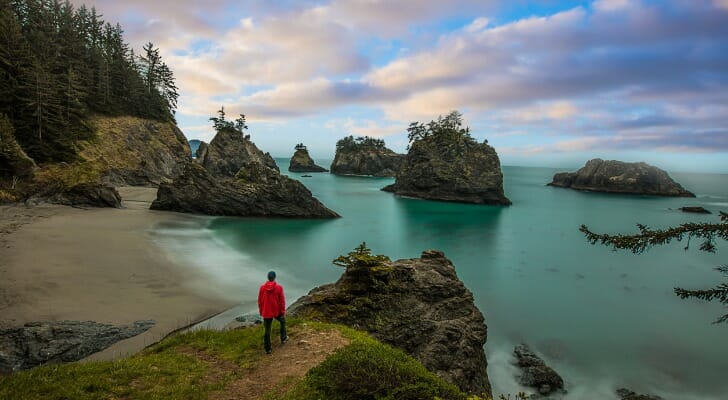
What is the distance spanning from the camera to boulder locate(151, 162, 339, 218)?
4612 cm

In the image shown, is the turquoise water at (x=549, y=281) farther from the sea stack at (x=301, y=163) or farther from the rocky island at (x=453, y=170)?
the sea stack at (x=301, y=163)

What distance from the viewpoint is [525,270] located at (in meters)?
33.8

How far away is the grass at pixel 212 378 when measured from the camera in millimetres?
7160

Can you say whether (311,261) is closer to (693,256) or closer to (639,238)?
(639,238)

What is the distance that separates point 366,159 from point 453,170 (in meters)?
88.3

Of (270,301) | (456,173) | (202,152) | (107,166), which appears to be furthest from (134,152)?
(270,301)

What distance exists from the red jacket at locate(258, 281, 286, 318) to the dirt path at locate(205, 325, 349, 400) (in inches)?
44.5

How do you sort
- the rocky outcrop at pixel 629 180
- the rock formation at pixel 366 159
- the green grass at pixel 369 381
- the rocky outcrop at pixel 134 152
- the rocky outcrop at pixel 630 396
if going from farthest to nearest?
the rock formation at pixel 366 159, the rocky outcrop at pixel 629 180, the rocky outcrop at pixel 134 152, the rocky outcrop at pixel 630 396, the green grass at pixel 369 381

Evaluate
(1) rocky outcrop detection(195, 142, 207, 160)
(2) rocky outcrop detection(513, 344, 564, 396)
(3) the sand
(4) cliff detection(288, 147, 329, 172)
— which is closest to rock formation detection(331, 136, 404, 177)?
(4) cliff detection(288, 147, 329, 172)

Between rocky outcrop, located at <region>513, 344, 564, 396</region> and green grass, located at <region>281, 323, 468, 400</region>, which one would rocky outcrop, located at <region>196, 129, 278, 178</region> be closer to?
rocky outcrop, located at <region>513, 344, 564, 396</region>

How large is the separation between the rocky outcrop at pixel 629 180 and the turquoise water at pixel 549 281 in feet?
177

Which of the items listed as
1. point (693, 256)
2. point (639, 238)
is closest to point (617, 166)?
point (693, 256)

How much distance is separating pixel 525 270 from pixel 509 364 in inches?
741

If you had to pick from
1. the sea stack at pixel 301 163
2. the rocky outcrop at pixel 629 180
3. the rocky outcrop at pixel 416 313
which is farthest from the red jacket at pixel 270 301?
the sea stack at pixel 301 163
